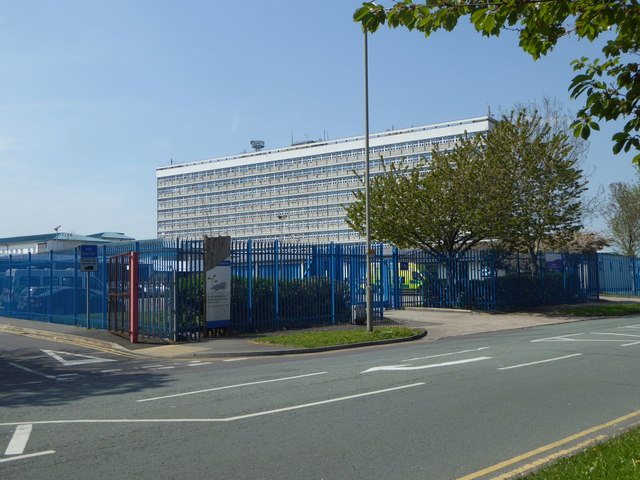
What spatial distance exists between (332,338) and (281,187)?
84126mm

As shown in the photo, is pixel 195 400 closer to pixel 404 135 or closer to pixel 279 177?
pixel 404 135

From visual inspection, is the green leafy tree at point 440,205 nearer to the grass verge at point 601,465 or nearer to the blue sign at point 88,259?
the blue sign at point 88,259

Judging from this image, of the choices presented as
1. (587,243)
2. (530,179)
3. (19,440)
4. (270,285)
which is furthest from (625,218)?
(19,440)

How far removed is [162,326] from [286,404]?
401 inches

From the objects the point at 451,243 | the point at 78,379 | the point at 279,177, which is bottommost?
the point at 78,379

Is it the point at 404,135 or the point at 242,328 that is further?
the point at 404,135

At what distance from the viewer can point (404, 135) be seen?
8481 cm

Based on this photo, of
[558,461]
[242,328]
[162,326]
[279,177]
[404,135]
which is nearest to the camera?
[558,461]

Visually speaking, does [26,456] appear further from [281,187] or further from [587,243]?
[281,187]

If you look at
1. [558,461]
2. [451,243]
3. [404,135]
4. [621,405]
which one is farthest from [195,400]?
[404,135]

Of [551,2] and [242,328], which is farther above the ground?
[551,2]

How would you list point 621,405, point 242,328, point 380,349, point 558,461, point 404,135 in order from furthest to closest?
1. point 404,135
2. point 242,328
3. point 380,349
4. point 621,405
5. point 558,461

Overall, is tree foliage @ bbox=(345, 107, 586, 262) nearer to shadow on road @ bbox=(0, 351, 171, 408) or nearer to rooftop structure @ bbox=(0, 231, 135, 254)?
shadow on road @ bbox=(0, 351, 171, 408)

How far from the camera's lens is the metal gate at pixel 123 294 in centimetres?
1783
